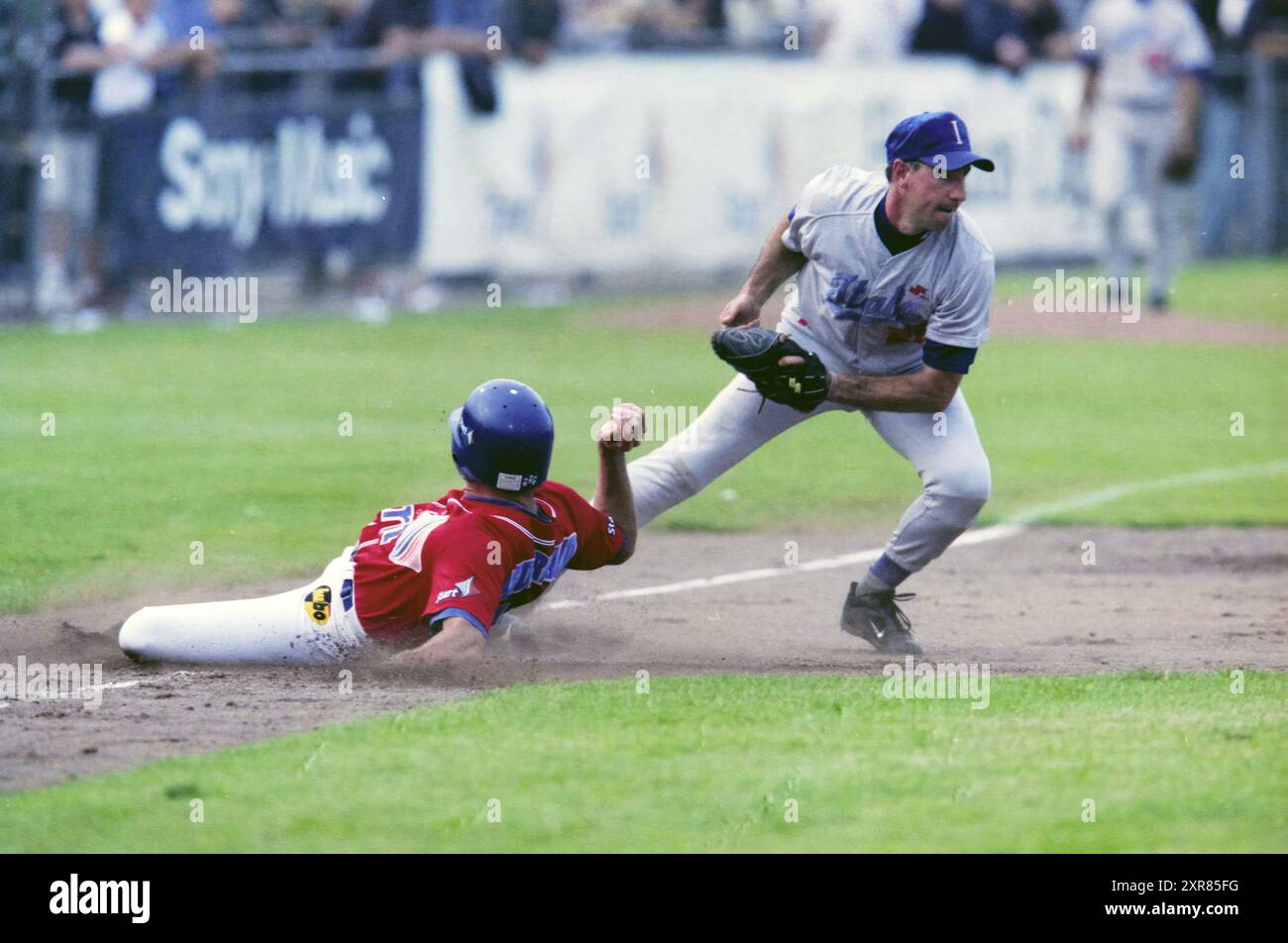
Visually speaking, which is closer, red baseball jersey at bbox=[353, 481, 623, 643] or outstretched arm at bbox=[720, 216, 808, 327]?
red baseball jersey at bbox=[353, 481, 623, 643]

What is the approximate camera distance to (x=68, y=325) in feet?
60.4

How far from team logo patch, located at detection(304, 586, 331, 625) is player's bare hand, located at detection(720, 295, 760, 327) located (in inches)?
76.5

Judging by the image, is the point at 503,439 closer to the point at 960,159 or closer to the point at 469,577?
the point at 469,577

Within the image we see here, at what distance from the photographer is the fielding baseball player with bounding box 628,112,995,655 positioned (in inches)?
297

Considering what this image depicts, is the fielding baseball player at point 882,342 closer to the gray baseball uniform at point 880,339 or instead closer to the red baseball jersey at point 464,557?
the gray baseball uniform at point 880,339

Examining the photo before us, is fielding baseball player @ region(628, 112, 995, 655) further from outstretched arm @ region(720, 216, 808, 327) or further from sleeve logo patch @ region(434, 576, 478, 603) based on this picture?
sleeve logo patch @ region(434, 576, 478, 603)

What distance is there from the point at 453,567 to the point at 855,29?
1721 centimetres

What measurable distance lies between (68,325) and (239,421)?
17.2 ft

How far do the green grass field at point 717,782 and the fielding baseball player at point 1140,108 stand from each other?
13833 millimetres

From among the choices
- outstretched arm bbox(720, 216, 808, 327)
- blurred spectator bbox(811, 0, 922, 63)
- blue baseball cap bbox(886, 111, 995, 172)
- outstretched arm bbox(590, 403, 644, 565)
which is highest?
blurred spectator bbox(811, 0, 922, 63)

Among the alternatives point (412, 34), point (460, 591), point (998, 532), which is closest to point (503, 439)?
point (460, 591)

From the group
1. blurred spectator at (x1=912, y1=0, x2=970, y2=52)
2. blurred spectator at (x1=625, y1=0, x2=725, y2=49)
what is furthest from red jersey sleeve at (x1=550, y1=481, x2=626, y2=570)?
blurred spectator at (x1=912, y1=0, x2=970, y2=52)

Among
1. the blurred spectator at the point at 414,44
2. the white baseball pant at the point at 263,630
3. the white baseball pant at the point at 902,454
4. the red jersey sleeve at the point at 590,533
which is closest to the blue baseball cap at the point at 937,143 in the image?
the white baseball pant at the point at 902,454

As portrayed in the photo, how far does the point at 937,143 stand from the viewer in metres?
7.48
